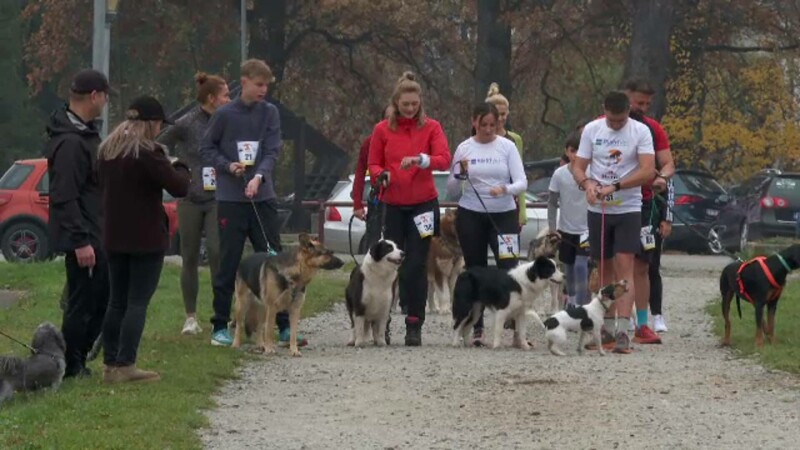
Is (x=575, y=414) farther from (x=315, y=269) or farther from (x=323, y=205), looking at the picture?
(x=323, y=205)

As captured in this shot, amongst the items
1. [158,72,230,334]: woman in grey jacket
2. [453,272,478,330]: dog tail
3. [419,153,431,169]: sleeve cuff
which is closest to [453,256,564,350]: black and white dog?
[453,272,478,330]: dog tail

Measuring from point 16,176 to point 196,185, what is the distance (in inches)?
583

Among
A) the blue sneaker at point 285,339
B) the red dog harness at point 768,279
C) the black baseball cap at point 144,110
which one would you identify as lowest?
the blue sneaker at point 285,339

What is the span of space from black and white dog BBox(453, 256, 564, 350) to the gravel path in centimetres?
28

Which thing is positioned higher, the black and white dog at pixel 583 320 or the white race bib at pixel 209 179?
the white race bib at pixel 209 179

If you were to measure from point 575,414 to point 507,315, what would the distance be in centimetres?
379

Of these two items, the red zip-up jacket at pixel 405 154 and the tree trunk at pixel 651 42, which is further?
the tree trunk at pixel 651 42

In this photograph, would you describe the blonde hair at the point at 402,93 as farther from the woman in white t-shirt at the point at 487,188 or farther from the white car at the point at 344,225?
the white car at the point at 344,225

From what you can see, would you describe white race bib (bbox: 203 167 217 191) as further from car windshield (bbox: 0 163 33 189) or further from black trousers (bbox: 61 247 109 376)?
car windshield (bbox: 0 163 33 189)

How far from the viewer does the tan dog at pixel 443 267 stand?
1766cm

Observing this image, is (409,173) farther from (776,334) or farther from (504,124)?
(776,334)

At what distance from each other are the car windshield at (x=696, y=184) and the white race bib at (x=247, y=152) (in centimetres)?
1942

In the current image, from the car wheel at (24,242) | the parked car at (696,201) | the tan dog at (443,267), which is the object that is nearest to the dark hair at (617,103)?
the tan dog at (443,267)

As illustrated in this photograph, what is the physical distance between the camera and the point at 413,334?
1420 cm
